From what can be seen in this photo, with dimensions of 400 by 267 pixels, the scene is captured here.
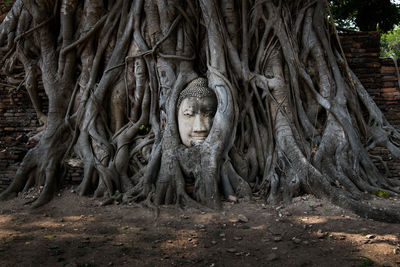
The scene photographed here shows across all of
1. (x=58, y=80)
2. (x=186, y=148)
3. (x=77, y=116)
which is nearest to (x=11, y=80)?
(x=58, y=80)

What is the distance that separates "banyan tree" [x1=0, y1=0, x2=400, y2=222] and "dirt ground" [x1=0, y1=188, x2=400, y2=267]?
31cm

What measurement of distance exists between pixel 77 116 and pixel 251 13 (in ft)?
9.30

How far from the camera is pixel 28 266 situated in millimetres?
1896

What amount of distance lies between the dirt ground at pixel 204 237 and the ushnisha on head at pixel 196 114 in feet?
3.04

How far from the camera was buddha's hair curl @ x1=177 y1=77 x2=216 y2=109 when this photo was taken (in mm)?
3641

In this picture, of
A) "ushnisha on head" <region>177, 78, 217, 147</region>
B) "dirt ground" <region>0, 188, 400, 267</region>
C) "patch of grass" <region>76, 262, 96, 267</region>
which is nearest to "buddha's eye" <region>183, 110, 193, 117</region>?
"ushnisha on head" <region>177, 78, 217, 147</region>

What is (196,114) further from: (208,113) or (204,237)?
(204,237)

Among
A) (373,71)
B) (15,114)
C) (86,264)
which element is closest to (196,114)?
(86,264)

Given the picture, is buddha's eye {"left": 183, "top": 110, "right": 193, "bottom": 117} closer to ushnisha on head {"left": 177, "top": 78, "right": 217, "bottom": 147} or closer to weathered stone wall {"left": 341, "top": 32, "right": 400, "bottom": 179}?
ushnisha on head {"left": 177, "top": 78, "right": 217, "bottom": 147}

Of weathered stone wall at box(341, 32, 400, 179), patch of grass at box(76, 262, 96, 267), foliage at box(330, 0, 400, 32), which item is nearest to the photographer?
patch of grass at box(76, 262, 96, 267)

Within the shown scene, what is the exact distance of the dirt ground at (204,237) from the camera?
1942 millimetres

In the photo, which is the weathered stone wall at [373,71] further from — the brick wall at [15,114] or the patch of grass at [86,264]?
the brick wall at [15,114]

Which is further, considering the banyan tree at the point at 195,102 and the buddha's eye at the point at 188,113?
the buddha's eye at the point at 188,113

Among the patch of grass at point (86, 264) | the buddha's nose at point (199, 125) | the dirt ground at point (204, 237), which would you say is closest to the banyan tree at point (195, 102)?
the buddha's nose at point (199, 125)
